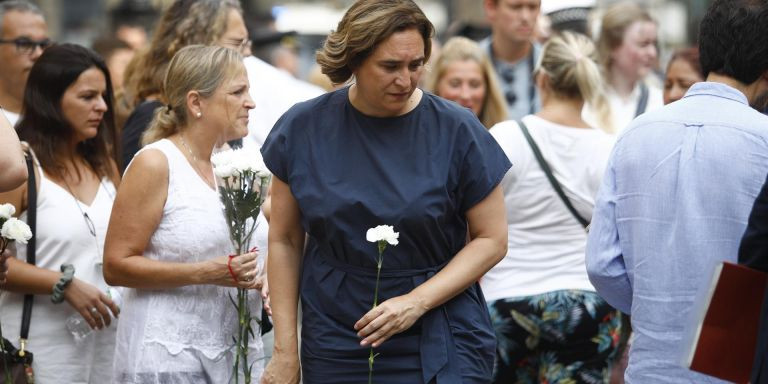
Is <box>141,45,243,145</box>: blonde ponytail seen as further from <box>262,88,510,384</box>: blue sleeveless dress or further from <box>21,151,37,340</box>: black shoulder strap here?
<box>262,88,510,384</box>: blue sleeveless dress

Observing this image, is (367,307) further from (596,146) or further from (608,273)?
(596,146)

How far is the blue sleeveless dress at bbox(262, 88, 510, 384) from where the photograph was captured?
4.43 m

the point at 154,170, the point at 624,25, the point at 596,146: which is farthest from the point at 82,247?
the point at 624,25

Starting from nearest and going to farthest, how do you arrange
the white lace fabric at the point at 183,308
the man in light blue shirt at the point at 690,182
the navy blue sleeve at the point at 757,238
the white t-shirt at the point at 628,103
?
the navy blue sleeve at the point at 757,238 → the man in light blue shirt at the point at 690,182 → the white lace fabric at the point at 183,308 → the white t-shirt at the point at 628,103

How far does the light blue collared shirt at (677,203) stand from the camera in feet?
13.6

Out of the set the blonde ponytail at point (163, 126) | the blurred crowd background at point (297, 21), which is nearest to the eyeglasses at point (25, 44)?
the blurred crowd background at point (297, 21)

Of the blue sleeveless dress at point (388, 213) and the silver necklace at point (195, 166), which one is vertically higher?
the silver necklace at point (195, 166)

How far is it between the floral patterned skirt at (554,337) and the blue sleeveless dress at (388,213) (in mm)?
1407

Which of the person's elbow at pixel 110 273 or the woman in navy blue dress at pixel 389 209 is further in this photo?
the person's elbow at pixel 110 273

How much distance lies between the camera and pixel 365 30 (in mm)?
4441

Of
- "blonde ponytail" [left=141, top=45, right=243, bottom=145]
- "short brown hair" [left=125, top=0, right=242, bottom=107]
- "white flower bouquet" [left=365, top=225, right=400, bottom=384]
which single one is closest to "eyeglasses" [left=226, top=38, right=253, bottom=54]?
"short brown hair" [left=125, top=0, right=242, bottom=107]

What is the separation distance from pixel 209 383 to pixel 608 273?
1653 millimetres

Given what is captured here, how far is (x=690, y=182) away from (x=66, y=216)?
2.73 m

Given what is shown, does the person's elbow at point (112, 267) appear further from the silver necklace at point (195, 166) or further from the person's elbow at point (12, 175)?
the person's elbow at point (12, 175)
